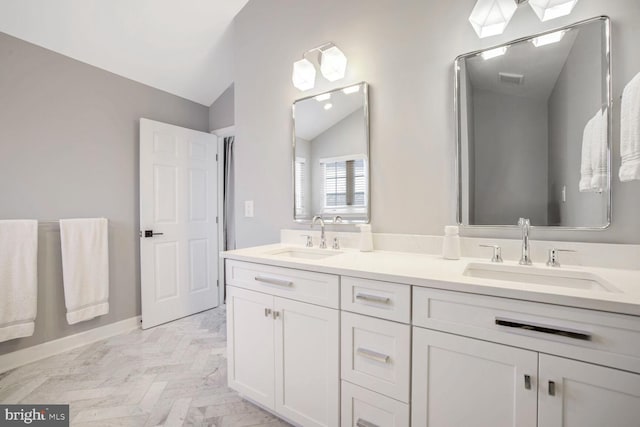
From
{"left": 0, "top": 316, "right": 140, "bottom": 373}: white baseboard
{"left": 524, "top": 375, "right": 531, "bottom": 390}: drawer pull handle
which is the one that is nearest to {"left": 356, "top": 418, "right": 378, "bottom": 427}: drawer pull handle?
{"left": 524, "top": 375, "right": 531, "bottom": 390}: drawer pull handle

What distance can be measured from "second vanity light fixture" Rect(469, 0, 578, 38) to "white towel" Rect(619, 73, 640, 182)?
0.50 metres

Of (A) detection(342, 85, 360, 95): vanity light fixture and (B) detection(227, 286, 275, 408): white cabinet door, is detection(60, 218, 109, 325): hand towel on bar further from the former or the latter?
(A) detection(342, 85, 360, 95): vanity light fixture

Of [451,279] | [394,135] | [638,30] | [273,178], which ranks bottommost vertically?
[451,279]

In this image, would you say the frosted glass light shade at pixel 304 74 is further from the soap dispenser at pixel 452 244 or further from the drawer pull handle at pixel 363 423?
the drawer pull handle at pixel 363 423

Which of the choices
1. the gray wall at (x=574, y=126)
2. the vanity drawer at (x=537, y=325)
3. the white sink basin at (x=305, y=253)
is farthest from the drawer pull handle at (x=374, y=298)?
the gray wall at (x=574, y=126)

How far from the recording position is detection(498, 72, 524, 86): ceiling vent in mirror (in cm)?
136

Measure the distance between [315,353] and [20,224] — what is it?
88.1 inches

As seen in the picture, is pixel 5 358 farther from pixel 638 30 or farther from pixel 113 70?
pixel 638 30

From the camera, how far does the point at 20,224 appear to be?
199 centimetres

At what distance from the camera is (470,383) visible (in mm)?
961

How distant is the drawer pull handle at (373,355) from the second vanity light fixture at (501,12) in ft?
5.12

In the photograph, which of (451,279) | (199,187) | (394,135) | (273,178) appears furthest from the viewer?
(199,187)

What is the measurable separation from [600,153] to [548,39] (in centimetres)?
56

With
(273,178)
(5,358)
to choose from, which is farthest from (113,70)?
(5,358)
